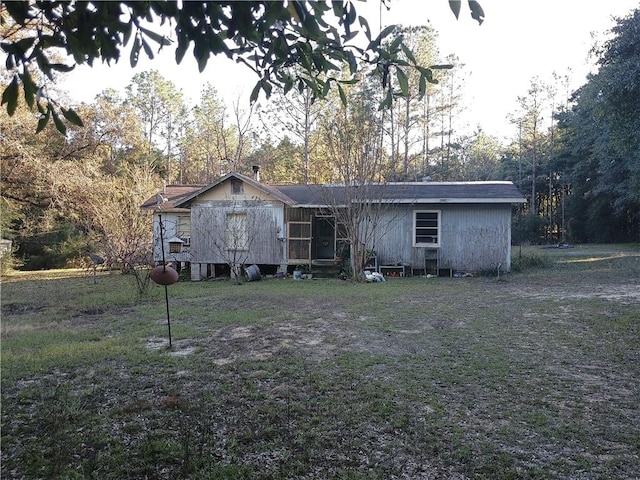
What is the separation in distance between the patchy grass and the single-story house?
22.0 feet

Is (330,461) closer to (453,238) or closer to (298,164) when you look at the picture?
(453,238)

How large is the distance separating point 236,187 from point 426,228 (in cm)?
652

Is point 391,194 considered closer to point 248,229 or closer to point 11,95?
point 248,229

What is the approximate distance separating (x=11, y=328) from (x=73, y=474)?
5747 mm

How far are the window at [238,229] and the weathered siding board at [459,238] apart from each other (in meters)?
4.28

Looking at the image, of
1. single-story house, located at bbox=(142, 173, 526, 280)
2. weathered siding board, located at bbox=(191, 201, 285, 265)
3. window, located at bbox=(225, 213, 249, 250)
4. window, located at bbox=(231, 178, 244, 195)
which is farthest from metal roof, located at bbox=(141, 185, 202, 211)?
window, located at bbox=(225, 213, 249, 250)

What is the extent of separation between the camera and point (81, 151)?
20.2m

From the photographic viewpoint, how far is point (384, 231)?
15.7 m

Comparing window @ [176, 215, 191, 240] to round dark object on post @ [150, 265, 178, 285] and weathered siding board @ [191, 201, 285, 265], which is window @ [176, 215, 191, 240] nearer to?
weathered siding board @ [191, 201, 285, 265]

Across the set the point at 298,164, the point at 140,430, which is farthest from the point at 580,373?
the point at 298,164

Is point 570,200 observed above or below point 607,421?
above

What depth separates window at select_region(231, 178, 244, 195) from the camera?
15.5 m

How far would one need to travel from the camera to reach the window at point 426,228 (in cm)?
1557

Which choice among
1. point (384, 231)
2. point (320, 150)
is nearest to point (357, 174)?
point (384, 231)
